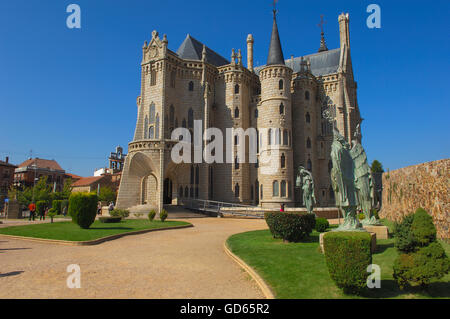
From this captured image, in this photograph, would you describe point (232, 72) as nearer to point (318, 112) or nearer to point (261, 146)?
point (261, 146)

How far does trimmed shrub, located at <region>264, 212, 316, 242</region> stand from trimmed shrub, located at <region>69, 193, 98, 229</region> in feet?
37.7

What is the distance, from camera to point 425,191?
1436 cm

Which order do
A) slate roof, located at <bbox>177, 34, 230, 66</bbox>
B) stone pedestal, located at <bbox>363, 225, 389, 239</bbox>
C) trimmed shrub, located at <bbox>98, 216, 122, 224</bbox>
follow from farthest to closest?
1. slate roof, located at <bbox>177, 34, 230, 66</bbox>
2. trimmed shrub, located at <bbox>98, 216, 122, 224</bbox>
3. stone pedestal, located at <bbox>363, 225, 389, 239</bbox>

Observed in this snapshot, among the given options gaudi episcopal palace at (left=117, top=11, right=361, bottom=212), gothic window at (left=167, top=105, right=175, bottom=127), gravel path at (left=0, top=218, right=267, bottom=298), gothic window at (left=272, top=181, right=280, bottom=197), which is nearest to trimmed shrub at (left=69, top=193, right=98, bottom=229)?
gravel path at (left=0, top=218, right=267, bottom=298)

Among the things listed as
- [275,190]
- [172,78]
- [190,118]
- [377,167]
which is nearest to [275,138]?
[275,190]

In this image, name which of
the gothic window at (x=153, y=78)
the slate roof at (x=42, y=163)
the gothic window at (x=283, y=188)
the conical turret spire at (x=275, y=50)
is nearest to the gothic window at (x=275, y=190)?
the gothic window at (x=283, y=188)

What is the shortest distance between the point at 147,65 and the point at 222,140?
12837 millimetres

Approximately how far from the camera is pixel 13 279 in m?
8.12

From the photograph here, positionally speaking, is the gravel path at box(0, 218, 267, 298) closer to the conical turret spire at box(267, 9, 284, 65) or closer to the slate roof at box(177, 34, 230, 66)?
the conical turret spire at box(267, 9, 284, 65)

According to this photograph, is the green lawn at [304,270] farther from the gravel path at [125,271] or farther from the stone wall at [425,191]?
the stone wall at [425,191]

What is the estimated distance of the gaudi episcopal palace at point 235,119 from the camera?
34.9m

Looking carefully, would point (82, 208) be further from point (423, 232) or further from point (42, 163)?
Answer: point (42, 163)

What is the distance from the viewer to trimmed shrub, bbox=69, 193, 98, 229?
61.1 feet
